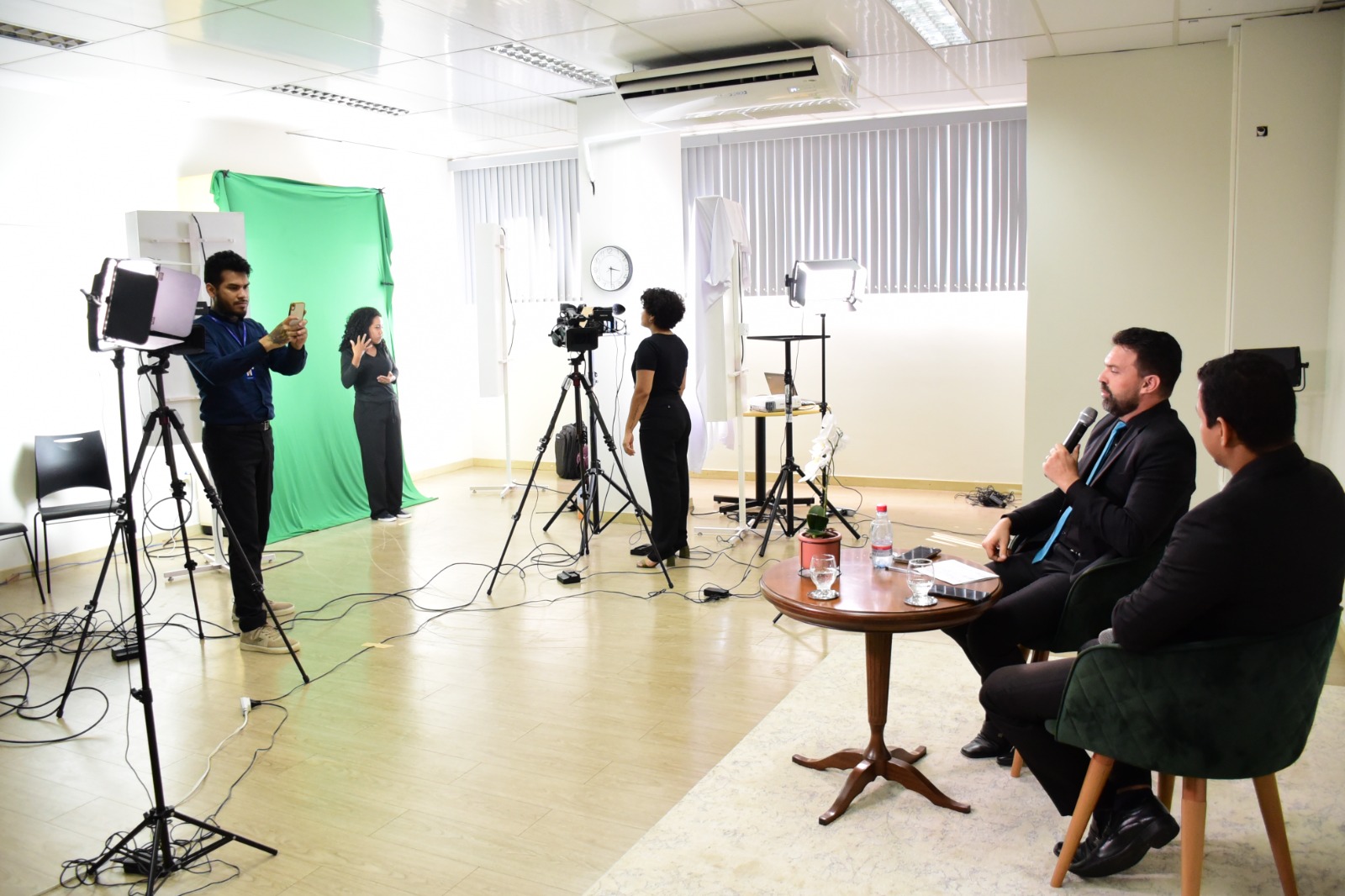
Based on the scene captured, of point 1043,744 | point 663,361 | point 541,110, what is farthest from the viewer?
point 541,110

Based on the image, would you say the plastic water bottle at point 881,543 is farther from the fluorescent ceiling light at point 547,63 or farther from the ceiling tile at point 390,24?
the fluorescent ceiling light at point 547,63

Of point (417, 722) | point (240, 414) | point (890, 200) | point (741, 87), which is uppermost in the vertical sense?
point (741, 87)

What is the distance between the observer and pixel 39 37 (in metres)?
4.86

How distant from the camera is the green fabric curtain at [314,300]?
688cm

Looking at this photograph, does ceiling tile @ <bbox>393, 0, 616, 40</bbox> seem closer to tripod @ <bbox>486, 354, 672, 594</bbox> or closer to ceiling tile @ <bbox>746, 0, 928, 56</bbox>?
ceiling tile @ <bbox>746, 0, 928, 56</bbox>

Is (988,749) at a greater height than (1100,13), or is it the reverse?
(1100,13)

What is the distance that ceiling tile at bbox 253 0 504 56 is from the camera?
4.46 m

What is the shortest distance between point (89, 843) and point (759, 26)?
14.9 ft

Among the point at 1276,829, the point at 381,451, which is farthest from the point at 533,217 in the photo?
the point at 1276,829

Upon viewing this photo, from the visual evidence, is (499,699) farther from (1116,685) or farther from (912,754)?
(1116,685)

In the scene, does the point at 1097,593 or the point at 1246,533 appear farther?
the point at 1097,593

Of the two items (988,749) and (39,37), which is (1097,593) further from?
(39,37)

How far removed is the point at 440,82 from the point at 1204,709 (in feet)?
18.1

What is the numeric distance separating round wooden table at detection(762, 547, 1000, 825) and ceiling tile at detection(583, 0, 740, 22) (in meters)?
2.84
